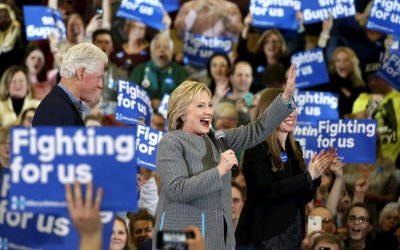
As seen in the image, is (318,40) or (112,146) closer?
(112,146)

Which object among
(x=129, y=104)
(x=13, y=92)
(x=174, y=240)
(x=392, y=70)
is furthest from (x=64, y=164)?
(x=13, y=92)

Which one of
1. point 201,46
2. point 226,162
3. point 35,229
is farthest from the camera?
point 201,46

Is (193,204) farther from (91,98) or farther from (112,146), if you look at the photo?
(112,146)

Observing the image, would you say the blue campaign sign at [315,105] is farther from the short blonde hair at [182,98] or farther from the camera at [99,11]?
the short blonde hair at [182,98]

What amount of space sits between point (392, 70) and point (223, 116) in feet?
5.30

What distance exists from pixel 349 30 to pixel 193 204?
6588mm

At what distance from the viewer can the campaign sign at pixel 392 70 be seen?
33.7 ft

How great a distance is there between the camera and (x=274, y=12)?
11.0 metres

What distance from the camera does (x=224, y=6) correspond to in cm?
1162

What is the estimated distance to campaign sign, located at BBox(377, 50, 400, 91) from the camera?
33.7ft

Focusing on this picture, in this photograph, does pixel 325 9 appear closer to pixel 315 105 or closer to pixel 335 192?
pixel 315 105

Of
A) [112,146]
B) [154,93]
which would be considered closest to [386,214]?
[154,93]

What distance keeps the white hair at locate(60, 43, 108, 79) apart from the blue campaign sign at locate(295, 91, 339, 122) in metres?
4.71

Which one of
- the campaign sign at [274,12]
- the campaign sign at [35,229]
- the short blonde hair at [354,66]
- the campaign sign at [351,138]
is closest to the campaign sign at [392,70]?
the short blonde hair at [354,66]
